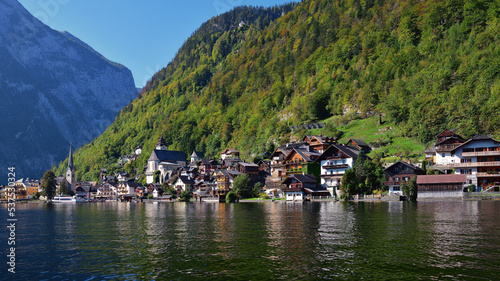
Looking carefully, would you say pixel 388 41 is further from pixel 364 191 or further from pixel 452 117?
pixel 364 191

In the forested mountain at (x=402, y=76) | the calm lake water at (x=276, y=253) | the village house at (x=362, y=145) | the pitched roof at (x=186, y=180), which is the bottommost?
the calm lake water at (x=276, y=253)

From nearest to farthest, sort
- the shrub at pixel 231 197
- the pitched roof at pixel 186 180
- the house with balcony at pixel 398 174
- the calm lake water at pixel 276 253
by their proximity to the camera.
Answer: the calm lake water at pixel 276 253 → the house with balcony at pixel 398 174 → the shrub at pixel 231 197 → the pitched roof at pixel 186 180

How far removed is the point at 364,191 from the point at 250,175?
47.0 metres

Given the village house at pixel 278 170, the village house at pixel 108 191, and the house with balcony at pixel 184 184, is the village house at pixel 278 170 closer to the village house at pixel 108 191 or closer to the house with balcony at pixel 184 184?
the house with balcony at pixel 184 184

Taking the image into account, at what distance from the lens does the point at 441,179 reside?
7394 centimetres

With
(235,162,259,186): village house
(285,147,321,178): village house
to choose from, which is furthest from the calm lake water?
(235,162,259,186): village house

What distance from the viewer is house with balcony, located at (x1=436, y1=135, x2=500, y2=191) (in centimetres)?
7719

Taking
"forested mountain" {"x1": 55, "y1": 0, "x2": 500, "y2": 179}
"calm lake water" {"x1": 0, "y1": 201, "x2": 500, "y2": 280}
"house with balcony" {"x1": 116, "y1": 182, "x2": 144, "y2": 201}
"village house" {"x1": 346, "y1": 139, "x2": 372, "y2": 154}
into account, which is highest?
Answer: "forested mountain" {"x1": 55, "y1": 0, "x2": 500, "y2": 179}

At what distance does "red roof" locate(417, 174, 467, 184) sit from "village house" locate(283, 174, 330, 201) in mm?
24202

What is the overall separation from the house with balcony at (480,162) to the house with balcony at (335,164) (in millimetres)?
20827

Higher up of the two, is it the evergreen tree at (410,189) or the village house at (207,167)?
the village house at (207,167)

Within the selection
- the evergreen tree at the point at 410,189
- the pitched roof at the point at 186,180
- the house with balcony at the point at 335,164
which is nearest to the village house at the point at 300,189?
the house with balcony at the point at 335,164

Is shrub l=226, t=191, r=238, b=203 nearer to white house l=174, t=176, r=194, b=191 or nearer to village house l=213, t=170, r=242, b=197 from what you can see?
village house l=213, t=170, r=242, b=197

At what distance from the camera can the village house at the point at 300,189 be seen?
9262 cm
